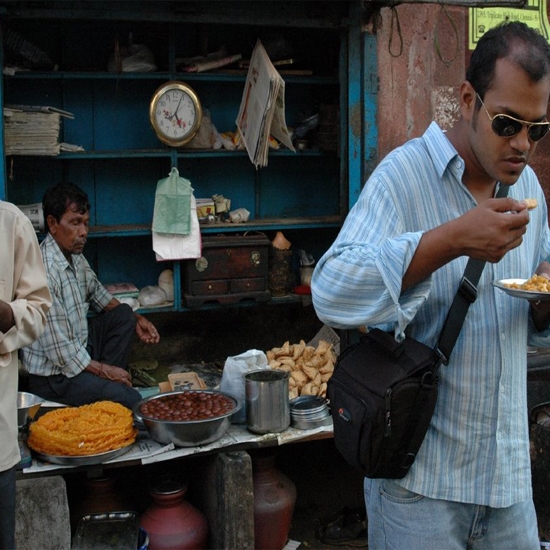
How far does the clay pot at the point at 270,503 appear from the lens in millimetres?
4602

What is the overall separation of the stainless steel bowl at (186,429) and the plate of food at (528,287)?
246 centimetres

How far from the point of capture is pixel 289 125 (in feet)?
19.9

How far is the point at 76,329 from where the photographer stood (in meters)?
4.90

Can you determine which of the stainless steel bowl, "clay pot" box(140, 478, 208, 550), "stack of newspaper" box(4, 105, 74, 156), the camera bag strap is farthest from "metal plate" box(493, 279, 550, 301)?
"stack of newspaper" box(4, 105, 74, 156)

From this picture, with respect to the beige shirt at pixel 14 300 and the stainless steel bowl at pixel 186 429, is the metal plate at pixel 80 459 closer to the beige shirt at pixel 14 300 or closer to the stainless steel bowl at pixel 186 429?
the stainless steel bowl at pixel 186 429

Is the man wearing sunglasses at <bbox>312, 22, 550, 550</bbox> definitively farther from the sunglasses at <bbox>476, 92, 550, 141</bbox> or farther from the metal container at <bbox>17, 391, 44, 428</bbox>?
the metal container at <bbox>17, 391, 44, 428</bbox>

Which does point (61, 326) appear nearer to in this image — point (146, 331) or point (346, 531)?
point (146, 331)

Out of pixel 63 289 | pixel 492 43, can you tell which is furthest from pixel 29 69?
pixel 492 43

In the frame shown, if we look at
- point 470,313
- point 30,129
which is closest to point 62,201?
point 30,129

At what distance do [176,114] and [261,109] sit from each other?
59cm

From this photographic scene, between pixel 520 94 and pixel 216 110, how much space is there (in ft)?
14.1

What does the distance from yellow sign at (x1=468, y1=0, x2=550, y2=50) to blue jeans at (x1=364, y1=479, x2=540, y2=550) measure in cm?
402

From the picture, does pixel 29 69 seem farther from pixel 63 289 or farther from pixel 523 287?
pixel 523 287

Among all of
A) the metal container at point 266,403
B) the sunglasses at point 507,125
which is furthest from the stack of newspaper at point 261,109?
the sunglasses at point 507,125
